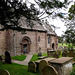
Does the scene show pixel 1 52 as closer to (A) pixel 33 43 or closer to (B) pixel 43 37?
(A) pixel 33 43

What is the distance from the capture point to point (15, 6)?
579 cm

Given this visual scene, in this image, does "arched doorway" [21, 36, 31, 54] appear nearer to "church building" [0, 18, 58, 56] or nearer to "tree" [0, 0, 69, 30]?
"church building" [0, 18, 58, 56]

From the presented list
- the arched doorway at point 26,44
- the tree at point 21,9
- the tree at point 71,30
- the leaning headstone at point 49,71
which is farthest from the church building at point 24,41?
the leaning headstone at point 49,71

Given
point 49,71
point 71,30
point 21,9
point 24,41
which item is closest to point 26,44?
point 24,41

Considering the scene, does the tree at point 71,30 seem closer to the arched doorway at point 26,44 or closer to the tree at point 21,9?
the tree at point 21,9

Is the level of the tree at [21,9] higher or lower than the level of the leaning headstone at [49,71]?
higher

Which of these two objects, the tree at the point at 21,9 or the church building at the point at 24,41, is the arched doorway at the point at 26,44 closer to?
the church building at the point at 24,41

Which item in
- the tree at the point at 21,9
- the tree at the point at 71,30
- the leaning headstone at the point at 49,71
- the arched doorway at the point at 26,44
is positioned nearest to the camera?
the leaning headstone at the point at 49,71

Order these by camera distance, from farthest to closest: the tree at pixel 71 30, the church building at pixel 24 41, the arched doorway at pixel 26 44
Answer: the arched doorway at pixel 26 44 → the church building at pixel 24 41 → the tree at pixel 71 30

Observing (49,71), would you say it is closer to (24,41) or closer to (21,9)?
(21,9)

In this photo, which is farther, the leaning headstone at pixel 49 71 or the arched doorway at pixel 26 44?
the arched doorway at pixel 26 44

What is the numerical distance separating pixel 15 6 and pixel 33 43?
48.8 ft

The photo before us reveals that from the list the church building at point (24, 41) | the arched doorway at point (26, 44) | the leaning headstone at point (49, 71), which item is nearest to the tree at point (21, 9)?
the leaning headstone at point (49, 71)

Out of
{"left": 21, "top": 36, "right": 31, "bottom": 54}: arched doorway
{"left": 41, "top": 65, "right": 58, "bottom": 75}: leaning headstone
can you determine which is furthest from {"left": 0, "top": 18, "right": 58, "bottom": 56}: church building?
{"left": 41, "top": 65, "right": 58, "bottom": 75}: leaning headstone
